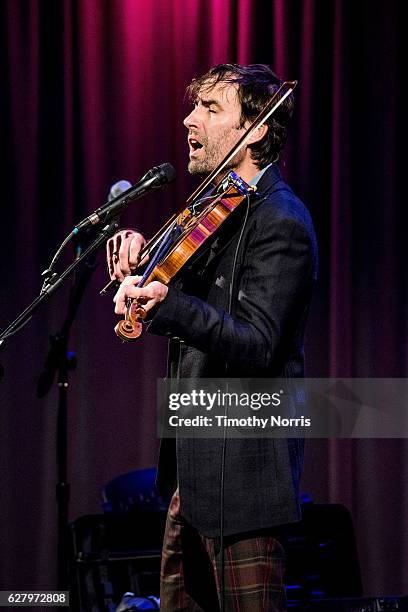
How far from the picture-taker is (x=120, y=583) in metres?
3.21

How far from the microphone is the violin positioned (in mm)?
112

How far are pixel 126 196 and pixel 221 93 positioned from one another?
43 cm

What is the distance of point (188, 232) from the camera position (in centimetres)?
185

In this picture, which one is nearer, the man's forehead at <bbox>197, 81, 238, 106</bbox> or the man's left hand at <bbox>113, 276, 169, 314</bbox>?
the man's left hand at <bbox>113, 276, 169, 314</bbox>

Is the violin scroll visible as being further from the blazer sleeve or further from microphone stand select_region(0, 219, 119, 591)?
microphone stand select_region(0, 219, 119, 591)

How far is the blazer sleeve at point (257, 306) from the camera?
179 cm

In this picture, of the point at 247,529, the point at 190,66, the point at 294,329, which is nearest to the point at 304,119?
the point at 190,66

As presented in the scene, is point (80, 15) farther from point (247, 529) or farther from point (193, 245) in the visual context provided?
point (247, 529)

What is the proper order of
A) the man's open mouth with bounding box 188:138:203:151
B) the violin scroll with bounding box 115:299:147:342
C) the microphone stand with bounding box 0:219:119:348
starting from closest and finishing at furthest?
the violin scroll with bounding box 115:299:147:342 → the microphone stand with bounding box 0:219:119:348 → the man's open mouth with bounding box 188:138:203:151

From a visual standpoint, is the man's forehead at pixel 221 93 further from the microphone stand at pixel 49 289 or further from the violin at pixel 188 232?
the microphone stand at pixel 49 289

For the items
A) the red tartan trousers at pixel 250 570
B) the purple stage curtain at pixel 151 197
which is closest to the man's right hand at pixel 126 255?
the red tartan trousers at pixel 250 570

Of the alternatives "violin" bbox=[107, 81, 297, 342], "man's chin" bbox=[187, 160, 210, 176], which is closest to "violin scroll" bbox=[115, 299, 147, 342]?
"violin" bbox=[107, 81, 297, 342]

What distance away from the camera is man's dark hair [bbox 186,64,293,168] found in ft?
7.43

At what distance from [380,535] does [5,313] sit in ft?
7.03
